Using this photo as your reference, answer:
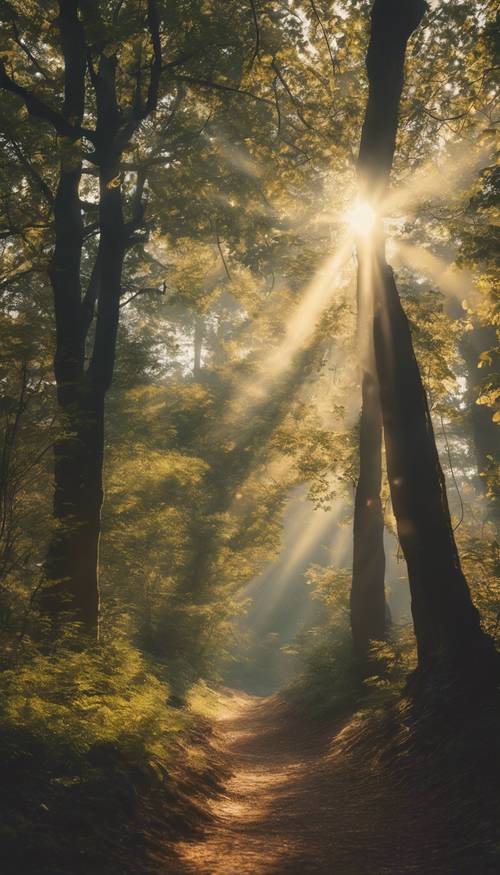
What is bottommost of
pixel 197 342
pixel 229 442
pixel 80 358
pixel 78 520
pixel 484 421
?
pixel 78 520

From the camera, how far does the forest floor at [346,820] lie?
394cm

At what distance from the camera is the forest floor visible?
12.9ft

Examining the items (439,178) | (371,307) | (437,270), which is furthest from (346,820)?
(437,270)

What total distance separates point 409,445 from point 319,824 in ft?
14.8

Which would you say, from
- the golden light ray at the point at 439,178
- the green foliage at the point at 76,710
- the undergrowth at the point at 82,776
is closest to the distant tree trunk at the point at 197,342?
the golden light ray at the point at 439,178

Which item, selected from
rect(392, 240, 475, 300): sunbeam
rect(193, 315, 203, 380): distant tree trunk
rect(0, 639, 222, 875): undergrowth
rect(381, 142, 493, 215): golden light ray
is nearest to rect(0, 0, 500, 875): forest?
rect(0, 639, 222, 875): undergrowth

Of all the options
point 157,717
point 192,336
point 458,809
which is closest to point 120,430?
point 157,717

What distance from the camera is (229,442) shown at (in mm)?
22656

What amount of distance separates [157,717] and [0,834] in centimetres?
292

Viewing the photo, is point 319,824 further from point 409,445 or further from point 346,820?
point 409,445

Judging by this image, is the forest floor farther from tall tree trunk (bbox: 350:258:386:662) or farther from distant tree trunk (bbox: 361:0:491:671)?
tall tree trunk (bbox: 350:258:386:662)

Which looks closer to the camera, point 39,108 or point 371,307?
point 371,307

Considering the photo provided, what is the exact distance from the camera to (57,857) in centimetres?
334

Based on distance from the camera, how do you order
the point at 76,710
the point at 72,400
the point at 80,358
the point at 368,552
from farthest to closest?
the point at 368,552, the point at 80,358, the point at 72,400, the point at 76,710
